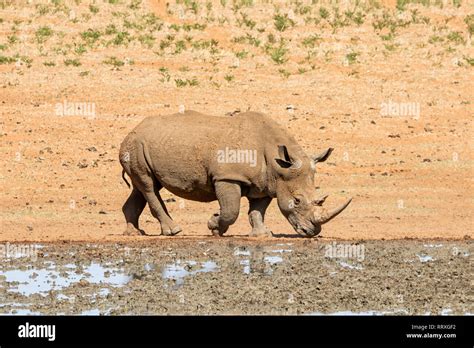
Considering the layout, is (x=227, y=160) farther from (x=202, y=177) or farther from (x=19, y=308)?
(x=19, y=308)

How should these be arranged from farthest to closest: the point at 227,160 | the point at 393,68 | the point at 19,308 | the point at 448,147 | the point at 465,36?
the point at 465,36, the point at 393,68, the point at 448,147, the point at 227,160, the point at 19,308

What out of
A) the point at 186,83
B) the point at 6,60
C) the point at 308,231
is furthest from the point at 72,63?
the point at 308,231

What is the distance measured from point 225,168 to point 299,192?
1.09 meters

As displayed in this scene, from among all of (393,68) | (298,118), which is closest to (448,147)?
(298,118)

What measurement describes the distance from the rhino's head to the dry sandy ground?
1835 mm

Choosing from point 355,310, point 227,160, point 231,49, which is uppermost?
point 231,49

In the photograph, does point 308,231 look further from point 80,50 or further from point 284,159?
point 80,50

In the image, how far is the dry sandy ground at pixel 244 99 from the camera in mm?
23219

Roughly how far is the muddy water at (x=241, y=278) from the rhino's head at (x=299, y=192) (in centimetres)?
35

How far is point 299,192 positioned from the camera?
1895 centimetres

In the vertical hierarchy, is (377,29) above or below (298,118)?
above

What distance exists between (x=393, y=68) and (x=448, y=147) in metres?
5.41

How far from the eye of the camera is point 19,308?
1384 centimetres

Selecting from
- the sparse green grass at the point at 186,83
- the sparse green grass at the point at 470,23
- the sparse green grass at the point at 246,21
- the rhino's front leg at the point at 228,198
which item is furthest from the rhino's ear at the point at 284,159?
the sparse green grass at the point at 470,23
